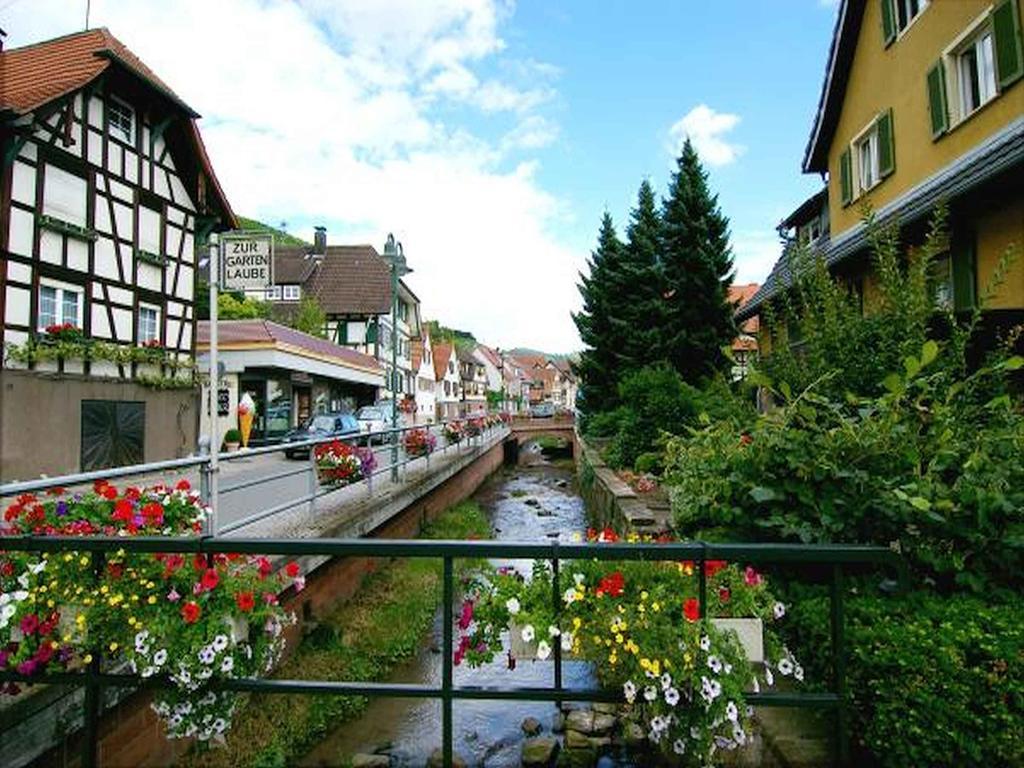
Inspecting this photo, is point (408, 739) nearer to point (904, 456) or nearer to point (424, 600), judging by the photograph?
point (424, 600)

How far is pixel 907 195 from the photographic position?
37.5 feet

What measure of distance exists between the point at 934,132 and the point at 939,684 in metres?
11.1

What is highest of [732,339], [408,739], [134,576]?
[732,339]

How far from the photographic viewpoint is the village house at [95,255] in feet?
40.6

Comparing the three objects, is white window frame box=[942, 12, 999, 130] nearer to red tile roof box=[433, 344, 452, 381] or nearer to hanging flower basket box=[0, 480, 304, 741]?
hanging flower basket box=[0, 480, 304, 741]

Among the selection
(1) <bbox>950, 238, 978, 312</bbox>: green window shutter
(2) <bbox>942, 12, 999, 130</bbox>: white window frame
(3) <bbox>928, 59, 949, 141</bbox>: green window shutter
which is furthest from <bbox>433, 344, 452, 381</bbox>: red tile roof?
(1) <bbox>950, 238, 978, 312</bbox>: green window shutter

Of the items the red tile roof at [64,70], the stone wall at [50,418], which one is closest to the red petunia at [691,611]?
the stone wall at [50,418]

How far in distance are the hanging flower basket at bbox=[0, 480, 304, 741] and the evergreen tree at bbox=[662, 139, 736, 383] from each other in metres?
Result: 20.0

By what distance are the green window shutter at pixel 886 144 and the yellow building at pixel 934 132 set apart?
0.06 ft

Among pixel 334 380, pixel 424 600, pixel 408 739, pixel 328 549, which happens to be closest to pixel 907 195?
pixel 424 600

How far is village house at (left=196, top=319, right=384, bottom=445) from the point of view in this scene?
925 inches

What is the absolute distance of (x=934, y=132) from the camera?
10.7 m

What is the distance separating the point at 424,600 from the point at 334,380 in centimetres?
2610

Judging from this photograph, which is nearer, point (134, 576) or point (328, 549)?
point (328, 549)
